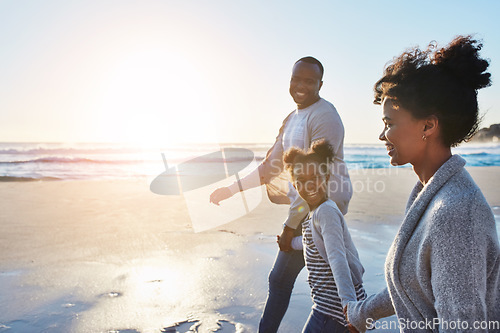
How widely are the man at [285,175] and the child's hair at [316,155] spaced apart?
0.08 metres

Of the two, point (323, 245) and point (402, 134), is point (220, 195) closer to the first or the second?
point (323, 245)

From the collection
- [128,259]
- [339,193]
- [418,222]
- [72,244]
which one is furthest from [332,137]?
[72,244]

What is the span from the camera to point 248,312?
3836mm

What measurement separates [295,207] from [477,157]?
3089 centimetres

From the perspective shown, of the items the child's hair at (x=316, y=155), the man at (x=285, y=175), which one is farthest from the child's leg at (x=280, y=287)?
the child's hair at (x=316, y=155)

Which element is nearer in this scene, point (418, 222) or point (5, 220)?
point (418, 222)

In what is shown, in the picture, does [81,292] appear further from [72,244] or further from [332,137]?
[332,137]

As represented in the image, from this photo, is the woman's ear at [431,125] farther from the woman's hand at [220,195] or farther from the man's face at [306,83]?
the woman's hand at [220,195]

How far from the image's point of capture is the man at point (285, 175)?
8.70 ft

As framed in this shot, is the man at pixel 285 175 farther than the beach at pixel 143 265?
No

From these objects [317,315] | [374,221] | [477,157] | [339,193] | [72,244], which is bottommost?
[477,157]

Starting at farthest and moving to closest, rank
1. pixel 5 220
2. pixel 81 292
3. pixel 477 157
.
Answer: 1. pixel 477 157
2. pixel 5 220
3. pixel 81 292

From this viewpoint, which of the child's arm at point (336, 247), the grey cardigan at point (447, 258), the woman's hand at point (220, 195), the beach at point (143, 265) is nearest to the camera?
the grey cardigan at point (447, 258)

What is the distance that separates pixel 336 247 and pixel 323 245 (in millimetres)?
189
